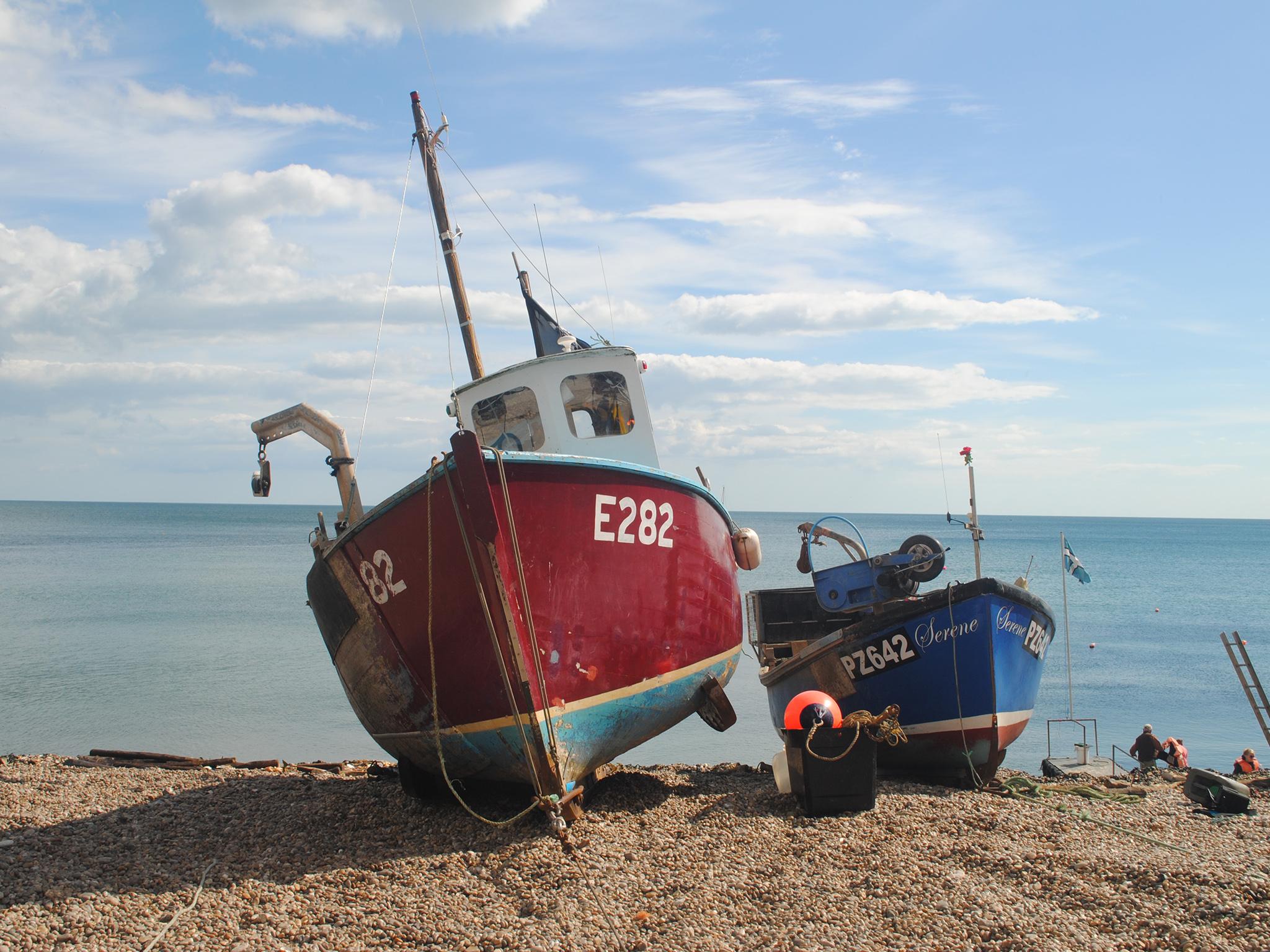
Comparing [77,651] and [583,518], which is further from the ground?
[583,518]

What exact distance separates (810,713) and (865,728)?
46cm

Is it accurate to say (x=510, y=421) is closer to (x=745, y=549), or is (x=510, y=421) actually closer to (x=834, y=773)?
(x=745, y=549)

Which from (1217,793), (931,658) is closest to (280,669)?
(931,658)

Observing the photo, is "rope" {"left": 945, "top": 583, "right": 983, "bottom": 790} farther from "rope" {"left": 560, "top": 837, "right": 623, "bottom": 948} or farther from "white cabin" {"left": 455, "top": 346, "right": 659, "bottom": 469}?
"rope" {"left": 560, "top": 837, "right": 623, "bottom": 948}

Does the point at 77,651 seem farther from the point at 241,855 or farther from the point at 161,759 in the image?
the point at 241,855

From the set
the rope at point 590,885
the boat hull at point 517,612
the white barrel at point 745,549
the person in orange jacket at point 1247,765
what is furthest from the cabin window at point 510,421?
the person in orange jacket at point 1247,765

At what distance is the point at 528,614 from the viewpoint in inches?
269

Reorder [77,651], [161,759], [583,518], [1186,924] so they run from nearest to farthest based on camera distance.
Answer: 1. [1186,924]
2. [583,518]
3. [161,759]
4. [77,651]

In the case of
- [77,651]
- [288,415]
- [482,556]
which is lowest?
[77,651]

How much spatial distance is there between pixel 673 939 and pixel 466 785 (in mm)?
3769

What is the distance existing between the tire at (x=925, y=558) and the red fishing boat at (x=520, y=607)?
6.19 ft

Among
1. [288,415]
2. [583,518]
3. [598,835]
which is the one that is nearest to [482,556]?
[583,518]

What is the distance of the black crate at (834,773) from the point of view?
7355 mm

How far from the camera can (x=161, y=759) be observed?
1118 centimetres
